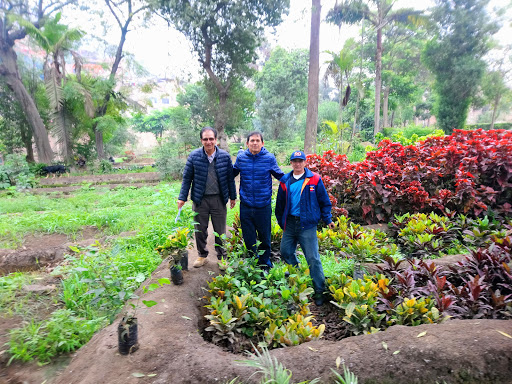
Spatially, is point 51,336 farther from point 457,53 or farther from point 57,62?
point 457,53

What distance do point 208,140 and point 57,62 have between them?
14665 mm

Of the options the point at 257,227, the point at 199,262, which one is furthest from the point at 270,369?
the point at 199,262

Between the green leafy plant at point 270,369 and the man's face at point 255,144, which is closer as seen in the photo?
the green leafy plant at point 270,369

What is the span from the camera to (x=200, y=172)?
10.8ft

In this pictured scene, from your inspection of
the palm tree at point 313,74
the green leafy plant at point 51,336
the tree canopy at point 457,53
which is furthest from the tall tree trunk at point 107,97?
the tree canopy at point 457,53

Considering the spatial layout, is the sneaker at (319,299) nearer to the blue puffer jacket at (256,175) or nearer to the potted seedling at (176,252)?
the blue puffer jacket at (256,175)

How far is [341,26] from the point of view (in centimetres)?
1437

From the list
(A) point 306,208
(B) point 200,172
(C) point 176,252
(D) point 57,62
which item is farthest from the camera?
(D) point 57,62

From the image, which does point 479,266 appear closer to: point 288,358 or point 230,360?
point 288,358

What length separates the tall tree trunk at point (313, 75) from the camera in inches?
405

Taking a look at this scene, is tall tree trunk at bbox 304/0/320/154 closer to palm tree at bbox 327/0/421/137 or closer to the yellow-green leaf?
palm tree at bbox 327/0/421/137

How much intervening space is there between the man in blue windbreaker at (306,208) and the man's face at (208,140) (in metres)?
0.87

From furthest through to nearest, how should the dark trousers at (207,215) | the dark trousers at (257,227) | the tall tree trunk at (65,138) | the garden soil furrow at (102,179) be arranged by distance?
1. the tall tree trunk at (65,138)
2. the garden soil furrow at (102,179)
3. the dark trousers at (207,215)
4. the dark trousers at (257,227)

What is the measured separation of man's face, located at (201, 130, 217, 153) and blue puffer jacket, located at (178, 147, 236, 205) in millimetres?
86
